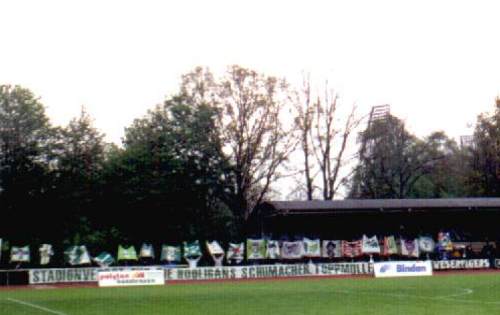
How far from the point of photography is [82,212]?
44.9 metres

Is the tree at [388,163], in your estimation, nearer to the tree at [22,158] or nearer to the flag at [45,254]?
the tree at [22,158]

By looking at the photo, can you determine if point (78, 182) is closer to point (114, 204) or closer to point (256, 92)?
point (114, 204)

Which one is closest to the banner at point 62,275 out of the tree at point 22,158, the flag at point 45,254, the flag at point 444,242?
the flag at point 45,254

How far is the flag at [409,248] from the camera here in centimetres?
4547

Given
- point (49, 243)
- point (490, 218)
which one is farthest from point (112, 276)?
point (490, 218)

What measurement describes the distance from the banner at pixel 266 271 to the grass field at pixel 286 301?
10.4 m

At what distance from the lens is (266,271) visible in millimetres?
42062

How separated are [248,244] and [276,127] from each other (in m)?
14.1

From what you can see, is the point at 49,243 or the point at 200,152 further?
the point at 200,152

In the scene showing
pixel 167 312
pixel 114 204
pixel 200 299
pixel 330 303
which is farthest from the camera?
pixel 114 204

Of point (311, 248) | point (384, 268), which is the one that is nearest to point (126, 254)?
point (311, 248)

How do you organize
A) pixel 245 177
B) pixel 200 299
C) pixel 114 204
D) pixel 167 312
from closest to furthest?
pixel 167 312 < pixel 200 299 < pixel 114 204 < pixel 245 177

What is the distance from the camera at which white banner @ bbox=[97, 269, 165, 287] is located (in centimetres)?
3431

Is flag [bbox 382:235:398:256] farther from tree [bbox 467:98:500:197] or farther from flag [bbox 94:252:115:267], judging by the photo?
tree [bbox 467:98:500:197]
